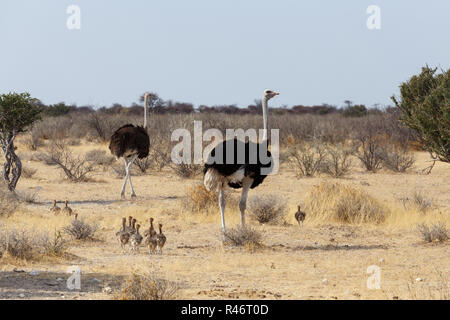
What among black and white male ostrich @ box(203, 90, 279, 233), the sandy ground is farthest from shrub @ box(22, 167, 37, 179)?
black and white male ostrich @ box(203, 90, 279, 233)

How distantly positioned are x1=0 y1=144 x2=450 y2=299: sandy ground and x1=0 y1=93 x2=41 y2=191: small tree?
890 mm

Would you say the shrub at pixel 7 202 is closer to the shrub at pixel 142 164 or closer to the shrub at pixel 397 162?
the shrub at pixel 142 164

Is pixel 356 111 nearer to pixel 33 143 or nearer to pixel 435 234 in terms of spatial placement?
pixel 33 143

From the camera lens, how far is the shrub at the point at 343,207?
42.1 feet

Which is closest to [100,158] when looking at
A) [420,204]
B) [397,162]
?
[397,162]

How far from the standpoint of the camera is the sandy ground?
7676 mm

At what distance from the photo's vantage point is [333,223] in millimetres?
12875

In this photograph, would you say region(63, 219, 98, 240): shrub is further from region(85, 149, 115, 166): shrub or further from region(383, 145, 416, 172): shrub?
region(85, 149, 115, 166): shrub

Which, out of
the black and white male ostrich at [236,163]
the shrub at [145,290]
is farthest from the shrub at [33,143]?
the shrub at [145,290]

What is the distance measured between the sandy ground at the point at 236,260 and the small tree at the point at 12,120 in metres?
0.89

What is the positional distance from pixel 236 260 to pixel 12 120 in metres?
7.84

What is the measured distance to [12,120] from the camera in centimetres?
1559
